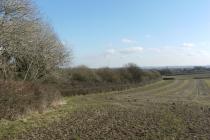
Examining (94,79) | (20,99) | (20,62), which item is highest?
(20,62)

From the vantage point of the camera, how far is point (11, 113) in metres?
17.9

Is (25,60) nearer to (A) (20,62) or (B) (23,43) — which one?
(A) (20,62)

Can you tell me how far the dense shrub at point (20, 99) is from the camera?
695 inches

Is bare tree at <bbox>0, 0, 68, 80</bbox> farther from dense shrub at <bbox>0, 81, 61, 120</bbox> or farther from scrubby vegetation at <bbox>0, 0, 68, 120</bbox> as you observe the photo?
dense shrub at <bbox>0, 81, 61, 120</bbox>

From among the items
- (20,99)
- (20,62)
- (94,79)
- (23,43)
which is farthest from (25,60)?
(94,79)

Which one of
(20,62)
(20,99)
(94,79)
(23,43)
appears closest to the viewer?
(20,99)

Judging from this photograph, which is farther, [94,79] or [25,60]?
[94,79]

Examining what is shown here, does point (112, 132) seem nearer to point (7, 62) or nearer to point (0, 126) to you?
point (0, 126)

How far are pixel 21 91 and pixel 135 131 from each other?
7.19 meters

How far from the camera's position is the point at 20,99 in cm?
1909

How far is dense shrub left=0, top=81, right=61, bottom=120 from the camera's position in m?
17.6

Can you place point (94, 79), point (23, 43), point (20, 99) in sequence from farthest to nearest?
point (94, 79) → point (23, 43) → point (20, 99)

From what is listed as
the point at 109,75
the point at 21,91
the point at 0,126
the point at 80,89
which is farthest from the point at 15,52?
the point at 109,75

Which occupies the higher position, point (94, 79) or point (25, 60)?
point (25, 60)
